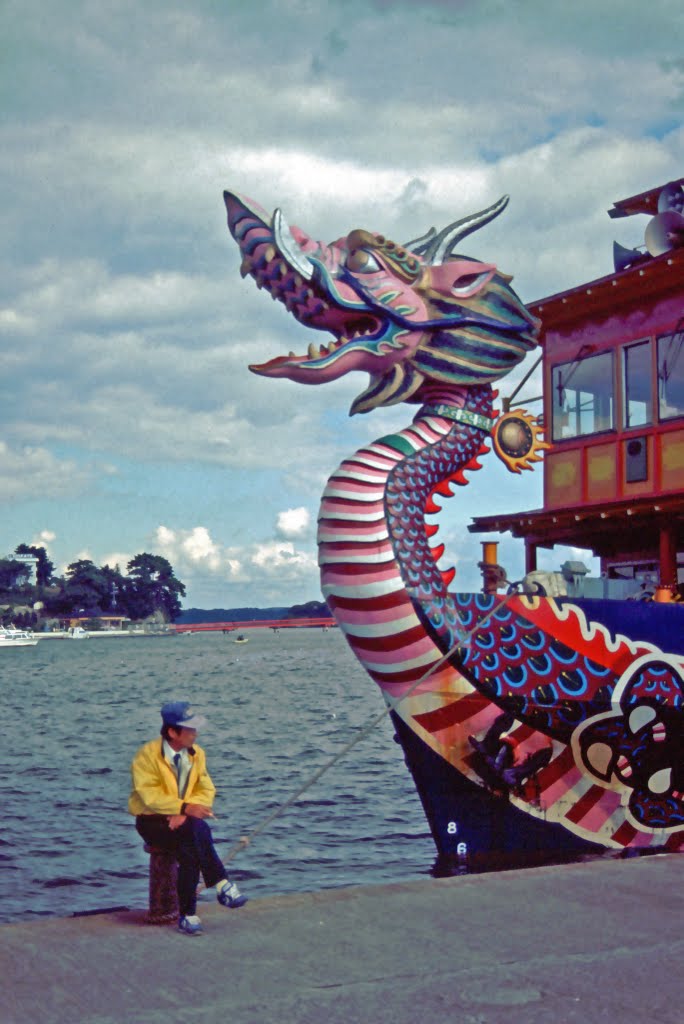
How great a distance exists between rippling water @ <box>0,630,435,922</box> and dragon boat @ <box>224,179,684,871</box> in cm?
371

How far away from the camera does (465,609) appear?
11227 millimetres

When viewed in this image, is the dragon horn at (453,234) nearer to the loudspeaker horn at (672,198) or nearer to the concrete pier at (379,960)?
the loudspeaker horn at (672,198)

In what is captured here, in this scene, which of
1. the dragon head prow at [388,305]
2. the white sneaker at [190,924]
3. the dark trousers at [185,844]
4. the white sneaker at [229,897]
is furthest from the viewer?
the dragon head prow at [388,305]

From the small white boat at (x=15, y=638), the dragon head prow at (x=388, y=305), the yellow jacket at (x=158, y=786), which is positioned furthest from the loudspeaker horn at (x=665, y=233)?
the small white boat at (x=15, y=638)

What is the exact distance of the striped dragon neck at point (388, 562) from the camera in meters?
11.1

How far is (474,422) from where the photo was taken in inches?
474

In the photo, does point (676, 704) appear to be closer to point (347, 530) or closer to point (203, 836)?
point (347, 530)

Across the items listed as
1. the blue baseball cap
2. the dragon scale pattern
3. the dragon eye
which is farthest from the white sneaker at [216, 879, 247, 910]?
the dragon eye

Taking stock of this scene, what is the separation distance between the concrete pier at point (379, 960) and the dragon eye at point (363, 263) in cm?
541

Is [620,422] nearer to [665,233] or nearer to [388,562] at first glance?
[665,233]

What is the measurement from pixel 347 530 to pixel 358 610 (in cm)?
66

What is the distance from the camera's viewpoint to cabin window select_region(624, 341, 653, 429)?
13633mm

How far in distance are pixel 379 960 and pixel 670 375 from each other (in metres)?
8.17

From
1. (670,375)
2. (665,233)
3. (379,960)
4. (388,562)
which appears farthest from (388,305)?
(379,960)
